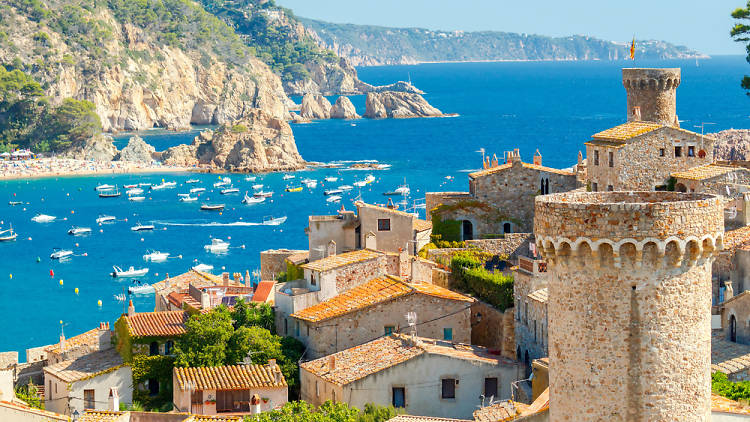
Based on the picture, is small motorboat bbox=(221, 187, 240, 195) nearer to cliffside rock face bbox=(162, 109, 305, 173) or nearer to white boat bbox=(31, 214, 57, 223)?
cliffside rock face bbox=(162, 109, 305, 173)

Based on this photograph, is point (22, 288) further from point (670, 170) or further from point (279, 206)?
point (670, 170)

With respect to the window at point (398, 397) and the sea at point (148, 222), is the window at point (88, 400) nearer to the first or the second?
the window at point (398, 397)

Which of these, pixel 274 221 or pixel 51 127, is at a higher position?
pixel 51 127

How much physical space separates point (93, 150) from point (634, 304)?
6941 inches

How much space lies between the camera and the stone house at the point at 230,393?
33.7 m

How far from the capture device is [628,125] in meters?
42.0

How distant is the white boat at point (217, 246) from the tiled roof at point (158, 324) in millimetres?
65814

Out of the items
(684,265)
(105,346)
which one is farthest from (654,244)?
(105,346)

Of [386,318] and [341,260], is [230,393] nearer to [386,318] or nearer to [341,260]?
[386,318]

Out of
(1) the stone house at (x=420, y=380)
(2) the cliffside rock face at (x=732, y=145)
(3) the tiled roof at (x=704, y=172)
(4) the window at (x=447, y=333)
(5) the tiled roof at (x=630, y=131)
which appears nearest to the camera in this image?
(1) the stone house at (x=420, y=380)

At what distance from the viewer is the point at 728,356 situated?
98.9 feet

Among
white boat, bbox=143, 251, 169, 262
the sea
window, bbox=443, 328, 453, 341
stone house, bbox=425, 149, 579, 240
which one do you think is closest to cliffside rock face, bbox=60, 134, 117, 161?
the sea

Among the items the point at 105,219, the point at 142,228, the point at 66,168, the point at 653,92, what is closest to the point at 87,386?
the point at 653,92

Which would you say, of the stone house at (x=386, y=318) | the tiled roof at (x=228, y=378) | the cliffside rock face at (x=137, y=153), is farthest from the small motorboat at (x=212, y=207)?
the tiled roof at (x=228, y=378)
